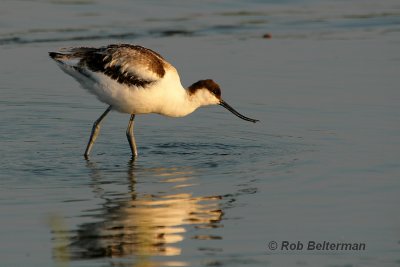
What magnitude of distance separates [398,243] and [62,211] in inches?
110

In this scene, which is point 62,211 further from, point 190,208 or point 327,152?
point 327,152

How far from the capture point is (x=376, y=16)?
18.6 metres

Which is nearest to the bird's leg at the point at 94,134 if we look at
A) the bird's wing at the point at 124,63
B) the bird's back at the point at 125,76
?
the bird's back at the point at 125,76

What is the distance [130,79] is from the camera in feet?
36.0

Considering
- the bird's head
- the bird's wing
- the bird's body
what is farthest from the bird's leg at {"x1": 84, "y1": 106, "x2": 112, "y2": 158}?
the bird's head

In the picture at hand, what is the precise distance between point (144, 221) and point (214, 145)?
317 cm

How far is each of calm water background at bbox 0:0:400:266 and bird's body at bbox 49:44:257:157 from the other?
1.74 feet

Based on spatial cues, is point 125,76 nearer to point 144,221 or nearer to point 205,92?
point 205,92

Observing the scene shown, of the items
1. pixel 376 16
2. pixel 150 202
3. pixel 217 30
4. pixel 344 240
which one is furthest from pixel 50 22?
pixel 344 240

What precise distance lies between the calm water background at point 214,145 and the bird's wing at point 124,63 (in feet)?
2.89

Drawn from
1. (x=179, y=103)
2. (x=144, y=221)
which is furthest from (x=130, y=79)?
(x=144, y=221)

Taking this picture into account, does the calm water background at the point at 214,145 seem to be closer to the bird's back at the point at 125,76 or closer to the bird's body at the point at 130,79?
the bird's body at the point at 130,79

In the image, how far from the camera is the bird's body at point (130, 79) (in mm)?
10969

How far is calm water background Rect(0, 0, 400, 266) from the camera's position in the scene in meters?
7.98
